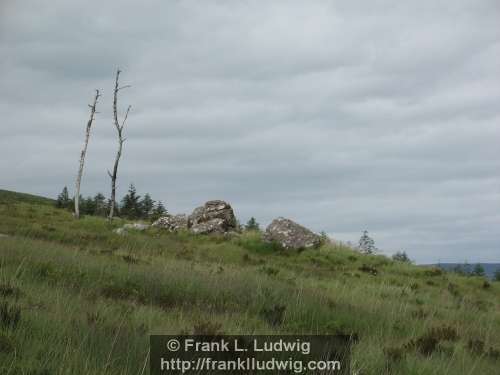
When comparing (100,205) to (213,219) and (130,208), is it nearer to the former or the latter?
(130,208)

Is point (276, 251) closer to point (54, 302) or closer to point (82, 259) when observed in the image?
point (82, 259)

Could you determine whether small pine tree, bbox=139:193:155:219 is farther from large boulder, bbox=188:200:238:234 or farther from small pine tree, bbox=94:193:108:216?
large boulder, bbox=188:200:238:234

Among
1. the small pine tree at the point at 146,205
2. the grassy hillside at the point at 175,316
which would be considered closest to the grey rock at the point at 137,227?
the grassy hillside at the point at 175,316

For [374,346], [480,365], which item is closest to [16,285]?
[374,346]

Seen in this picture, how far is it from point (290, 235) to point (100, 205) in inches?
2008

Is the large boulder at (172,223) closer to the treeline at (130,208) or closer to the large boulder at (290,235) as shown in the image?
the large boulder at (290,235)

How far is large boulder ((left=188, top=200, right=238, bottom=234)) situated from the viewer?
1121 inches

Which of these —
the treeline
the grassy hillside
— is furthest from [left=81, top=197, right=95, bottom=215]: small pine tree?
the grassy hillside

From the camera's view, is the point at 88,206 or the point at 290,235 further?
the point at 88,206

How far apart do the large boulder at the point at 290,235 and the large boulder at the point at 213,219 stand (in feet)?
11.5

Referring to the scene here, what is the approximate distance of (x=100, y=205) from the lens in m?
70.9

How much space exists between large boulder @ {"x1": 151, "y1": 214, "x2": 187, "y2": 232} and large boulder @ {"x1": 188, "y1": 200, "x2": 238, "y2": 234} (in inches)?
20.2

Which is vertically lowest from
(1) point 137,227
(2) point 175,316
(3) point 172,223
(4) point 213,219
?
(2) point 175,316

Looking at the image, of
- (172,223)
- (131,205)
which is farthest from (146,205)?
(172,223)
